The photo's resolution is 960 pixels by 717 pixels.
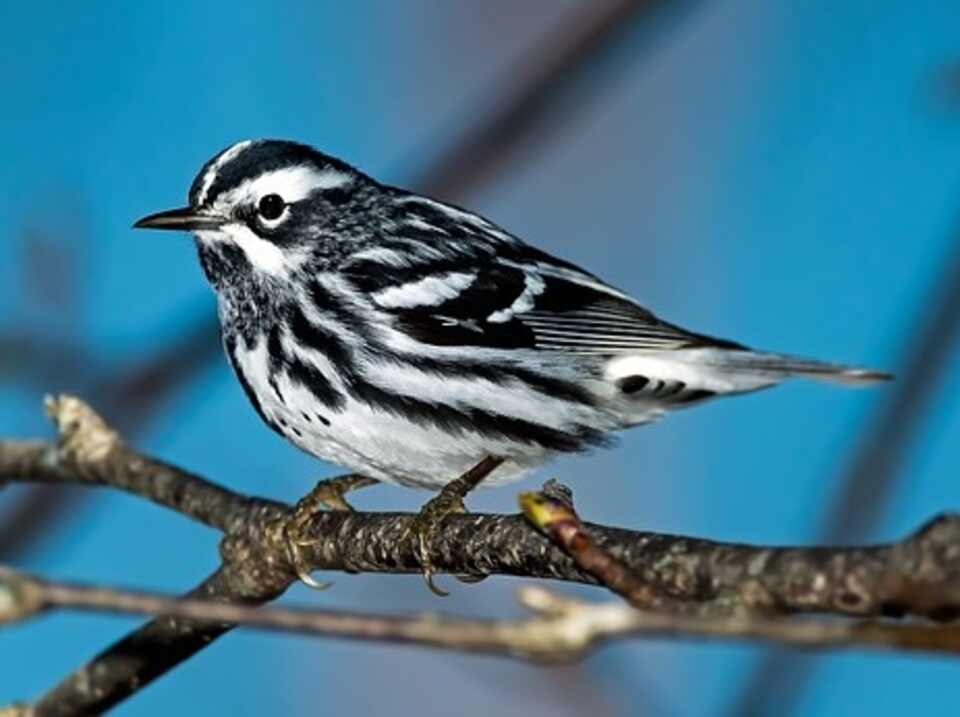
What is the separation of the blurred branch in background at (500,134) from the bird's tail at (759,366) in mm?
618

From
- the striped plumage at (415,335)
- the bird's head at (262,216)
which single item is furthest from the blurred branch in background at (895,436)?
the bird's head at (262,216)

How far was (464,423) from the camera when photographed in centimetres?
318

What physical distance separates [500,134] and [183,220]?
725 millimetres

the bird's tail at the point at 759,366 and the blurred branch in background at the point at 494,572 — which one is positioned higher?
the bird's tail at the point at 759,366

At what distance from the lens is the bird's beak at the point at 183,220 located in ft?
11.1

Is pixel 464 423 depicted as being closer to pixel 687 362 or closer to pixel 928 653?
pixel 687 362

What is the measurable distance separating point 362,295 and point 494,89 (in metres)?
0.61

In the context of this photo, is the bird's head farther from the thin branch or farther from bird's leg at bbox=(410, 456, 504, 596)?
the thin branch

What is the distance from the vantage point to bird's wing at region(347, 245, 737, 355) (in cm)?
336

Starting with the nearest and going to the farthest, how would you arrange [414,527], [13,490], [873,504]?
[414,527] < [873,504] < [13,490]

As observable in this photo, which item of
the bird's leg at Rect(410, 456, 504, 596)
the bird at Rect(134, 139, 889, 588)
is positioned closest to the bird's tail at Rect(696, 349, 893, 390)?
the bird at Rect(134, 139, 889, 588)

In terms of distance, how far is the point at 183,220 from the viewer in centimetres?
343

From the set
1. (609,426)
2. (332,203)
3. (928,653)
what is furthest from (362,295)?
(928,653)

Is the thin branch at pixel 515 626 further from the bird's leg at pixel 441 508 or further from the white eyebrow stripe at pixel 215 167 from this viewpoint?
the white eyebrow stripe at pixel 215 167
